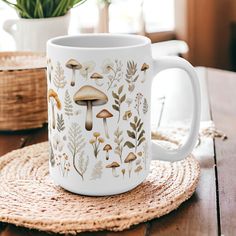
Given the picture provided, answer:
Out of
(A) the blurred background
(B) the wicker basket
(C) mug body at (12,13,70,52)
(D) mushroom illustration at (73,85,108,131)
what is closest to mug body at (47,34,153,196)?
(D) mushroom illustration at (73,85,108,131)

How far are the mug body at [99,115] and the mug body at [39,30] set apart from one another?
35cm

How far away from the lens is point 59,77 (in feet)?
1.74

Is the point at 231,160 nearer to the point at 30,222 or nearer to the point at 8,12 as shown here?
the point at 30,222

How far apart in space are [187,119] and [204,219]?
34cm

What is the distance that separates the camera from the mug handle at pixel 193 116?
560 millimetres

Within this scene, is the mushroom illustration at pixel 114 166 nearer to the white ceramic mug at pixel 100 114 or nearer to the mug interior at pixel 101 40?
the white ceramic mug at pixel 100 114

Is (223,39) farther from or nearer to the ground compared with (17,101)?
nearer to the ground

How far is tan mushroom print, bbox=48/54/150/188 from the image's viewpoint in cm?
52

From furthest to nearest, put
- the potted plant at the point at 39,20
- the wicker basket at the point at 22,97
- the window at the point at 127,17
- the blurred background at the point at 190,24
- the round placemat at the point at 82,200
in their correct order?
the blurred background at the point at 190,24 → the window at the point at 127,17 → the potted plant at the point at 39,20 → the wicker basket at the point at 22,97 → the round placemat at the point at 82,200

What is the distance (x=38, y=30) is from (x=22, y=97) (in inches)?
6.1

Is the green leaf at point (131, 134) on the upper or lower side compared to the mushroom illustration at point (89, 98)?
lower

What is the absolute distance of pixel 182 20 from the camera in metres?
2.22

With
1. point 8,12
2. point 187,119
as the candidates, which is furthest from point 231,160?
point 8,12

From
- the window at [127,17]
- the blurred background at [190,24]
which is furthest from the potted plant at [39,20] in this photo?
the blurred background at [190,24]
